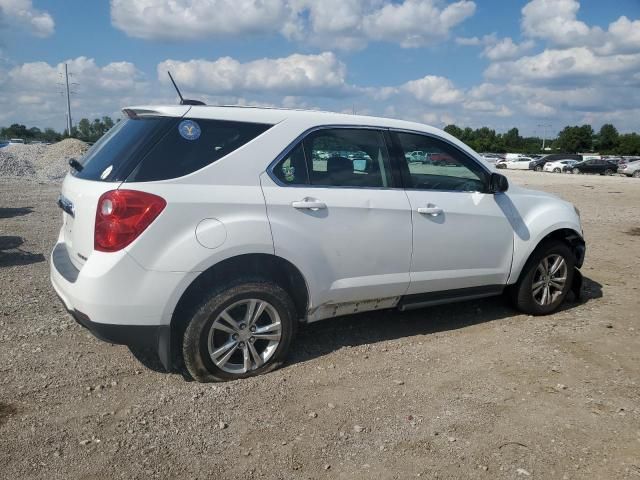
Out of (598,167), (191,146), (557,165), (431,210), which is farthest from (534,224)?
(557,165)

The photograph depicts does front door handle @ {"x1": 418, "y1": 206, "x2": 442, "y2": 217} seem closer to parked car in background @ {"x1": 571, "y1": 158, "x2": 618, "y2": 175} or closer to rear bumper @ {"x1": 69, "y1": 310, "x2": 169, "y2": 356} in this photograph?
rear bumper @ {"x1": 69, "y1": 310, "x2": 169, "y2": 356}

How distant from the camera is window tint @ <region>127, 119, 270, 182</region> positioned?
3463mm

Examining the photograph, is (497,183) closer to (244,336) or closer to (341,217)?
(341,217)

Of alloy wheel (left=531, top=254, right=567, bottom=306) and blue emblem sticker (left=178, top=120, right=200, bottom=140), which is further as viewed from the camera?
alloy wheel (left=531, top=254, right=567, bottom=306)

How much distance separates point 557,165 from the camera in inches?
2020

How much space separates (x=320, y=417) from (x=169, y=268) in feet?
4.39

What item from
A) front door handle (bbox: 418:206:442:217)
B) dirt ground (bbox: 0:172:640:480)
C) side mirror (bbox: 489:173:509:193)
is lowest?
dirt ground (bbox: 0:172:640:480)

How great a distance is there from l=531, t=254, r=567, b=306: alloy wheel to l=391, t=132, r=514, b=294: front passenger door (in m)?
0.50

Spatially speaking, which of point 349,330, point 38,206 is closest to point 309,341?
point 349,330

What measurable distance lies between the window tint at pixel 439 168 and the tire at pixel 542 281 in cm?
99

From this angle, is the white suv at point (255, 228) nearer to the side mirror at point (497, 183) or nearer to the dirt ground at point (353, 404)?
the side mirror at point (497, 183)

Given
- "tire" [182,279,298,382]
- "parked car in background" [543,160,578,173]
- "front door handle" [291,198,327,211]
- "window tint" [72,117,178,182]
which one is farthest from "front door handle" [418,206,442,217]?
"parked car in background" [543,160,578,173]

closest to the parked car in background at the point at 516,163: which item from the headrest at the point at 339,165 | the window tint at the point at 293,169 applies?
the headrest at the point at 339,165

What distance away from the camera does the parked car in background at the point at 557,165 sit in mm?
Answer: 50006
